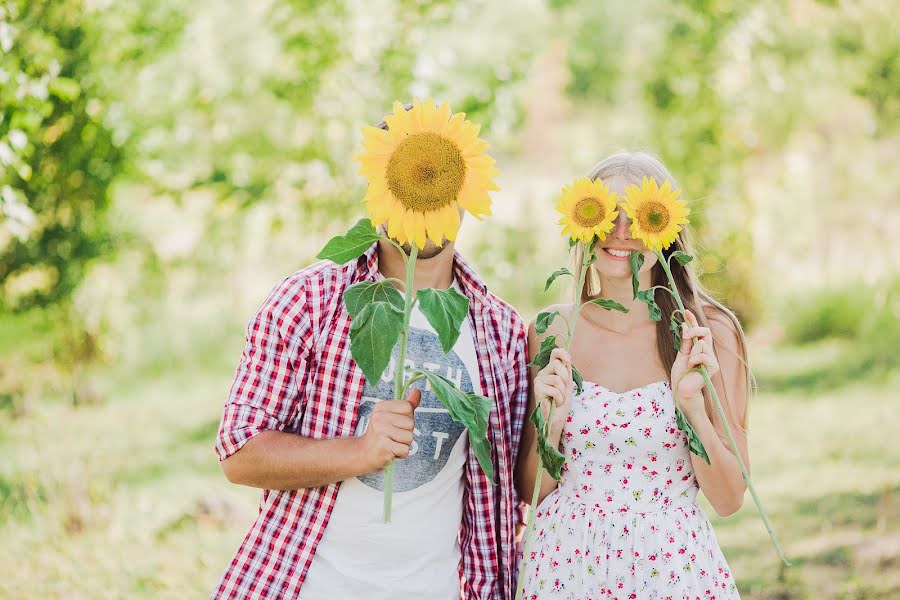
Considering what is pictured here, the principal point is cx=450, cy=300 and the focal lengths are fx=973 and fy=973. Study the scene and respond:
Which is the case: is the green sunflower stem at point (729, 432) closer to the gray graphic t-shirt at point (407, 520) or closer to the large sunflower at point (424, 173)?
the large sunflower at point (424, 173)

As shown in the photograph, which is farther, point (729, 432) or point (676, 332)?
point (676, 332)

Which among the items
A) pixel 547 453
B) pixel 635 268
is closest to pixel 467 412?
pixel 547 453

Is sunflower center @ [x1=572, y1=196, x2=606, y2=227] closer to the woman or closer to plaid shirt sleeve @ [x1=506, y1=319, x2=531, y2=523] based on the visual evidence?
the woman

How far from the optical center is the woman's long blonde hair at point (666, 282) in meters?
2.47

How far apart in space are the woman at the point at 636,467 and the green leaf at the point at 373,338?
0.57 meters

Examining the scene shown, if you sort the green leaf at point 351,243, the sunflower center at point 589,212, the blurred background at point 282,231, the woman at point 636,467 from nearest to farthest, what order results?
the green leaf at point 351,243
the sunflower center at point 589,212
the woman at point 636,467
the blurred background at point 282,231

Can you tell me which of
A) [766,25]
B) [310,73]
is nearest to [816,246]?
[766,25]

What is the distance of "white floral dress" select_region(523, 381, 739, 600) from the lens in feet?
7.59

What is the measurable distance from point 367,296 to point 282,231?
182 inches

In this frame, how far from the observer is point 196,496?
6.03m

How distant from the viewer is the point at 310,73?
221 inches

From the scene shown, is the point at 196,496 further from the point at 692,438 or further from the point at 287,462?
the point at 692,438

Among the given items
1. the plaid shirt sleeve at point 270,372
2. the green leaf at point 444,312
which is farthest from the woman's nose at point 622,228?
the plaid shirt sleeve at point 270,372

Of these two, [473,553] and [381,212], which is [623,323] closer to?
[473,553]
